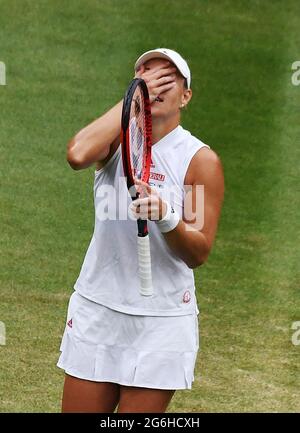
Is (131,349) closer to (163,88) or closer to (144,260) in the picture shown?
(144,260)

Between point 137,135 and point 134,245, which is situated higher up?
point 137,135

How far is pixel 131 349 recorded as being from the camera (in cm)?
720

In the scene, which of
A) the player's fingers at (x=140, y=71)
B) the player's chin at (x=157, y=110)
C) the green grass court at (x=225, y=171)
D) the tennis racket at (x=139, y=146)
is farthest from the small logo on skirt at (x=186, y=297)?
the green grass court at (x=225, y=171)

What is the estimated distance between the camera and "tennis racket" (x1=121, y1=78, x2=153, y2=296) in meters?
6.62

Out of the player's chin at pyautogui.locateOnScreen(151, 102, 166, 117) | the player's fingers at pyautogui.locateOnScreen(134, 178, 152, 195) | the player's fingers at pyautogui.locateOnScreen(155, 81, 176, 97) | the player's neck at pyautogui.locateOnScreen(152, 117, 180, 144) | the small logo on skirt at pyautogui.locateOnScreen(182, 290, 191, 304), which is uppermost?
the player's fingers at pyautogui.locateOnScreen(155, 81, 176, 97)

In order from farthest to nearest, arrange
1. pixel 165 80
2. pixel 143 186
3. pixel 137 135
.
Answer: pixel 165 80
pixel 137 135
pixel 143 186

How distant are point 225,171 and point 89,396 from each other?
26.1 ft

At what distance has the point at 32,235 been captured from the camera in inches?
513

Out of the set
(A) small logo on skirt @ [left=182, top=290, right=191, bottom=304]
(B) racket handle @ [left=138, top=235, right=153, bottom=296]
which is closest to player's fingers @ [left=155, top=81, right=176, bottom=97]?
(B) racket handle @ [left=138, top=235, right=153, bottom=296]

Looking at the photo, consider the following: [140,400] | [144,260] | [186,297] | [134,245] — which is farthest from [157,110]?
[140,400]

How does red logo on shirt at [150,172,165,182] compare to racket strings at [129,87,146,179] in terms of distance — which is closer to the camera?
racket strings at [129,87,146,179]

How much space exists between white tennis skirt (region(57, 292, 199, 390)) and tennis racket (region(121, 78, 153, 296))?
0.31 metres

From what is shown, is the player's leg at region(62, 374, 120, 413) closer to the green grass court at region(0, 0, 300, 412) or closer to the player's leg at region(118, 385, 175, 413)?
the player's leg at region(118, 385, 175, 413)
